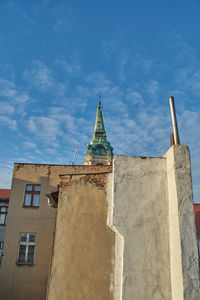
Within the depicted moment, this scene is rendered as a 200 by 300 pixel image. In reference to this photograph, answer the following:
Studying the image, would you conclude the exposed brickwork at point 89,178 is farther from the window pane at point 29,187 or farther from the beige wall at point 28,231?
the window pane at point 29,187

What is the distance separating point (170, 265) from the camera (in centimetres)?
539

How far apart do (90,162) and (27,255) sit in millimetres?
33026

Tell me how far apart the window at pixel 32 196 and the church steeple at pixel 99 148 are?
30.0 m

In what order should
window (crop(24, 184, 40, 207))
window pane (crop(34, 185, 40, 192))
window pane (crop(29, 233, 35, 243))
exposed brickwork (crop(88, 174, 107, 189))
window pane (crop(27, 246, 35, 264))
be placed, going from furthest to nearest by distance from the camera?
window pane (crop(34, 185, 40, 192))
window (crop(24, 184, 40, 207))
window pane (crop(29, 233, 35, 243))
window pane (crop(27, 246, 35, 264))
exposed brickwork (crop(88, 174, 107, 189))

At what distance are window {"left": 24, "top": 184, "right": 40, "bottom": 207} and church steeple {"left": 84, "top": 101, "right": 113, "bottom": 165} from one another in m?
30.0

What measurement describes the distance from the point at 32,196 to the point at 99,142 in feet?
127

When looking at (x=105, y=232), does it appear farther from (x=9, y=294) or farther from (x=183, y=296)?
(x=9, y=294)

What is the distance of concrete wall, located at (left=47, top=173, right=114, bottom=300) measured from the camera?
6.54 meters

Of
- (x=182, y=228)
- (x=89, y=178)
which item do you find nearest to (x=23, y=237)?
(x=89, y=178)

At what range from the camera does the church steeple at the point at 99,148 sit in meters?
47.4

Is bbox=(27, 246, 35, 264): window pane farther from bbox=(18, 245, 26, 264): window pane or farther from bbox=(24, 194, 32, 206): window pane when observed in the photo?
bbox=(24, 194, 32, 206): window pane

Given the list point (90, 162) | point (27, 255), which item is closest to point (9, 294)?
point (27, 255)

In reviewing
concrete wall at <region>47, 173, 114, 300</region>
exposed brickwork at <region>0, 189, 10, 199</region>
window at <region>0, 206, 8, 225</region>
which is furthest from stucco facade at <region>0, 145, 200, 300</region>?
exposed brickwork at <region>0, 189, 10, 199</region>

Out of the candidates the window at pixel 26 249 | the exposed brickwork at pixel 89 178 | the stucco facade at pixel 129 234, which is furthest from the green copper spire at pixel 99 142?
the stucco facade at pixel 129 234
